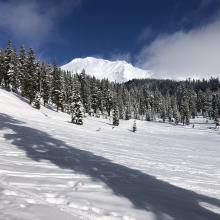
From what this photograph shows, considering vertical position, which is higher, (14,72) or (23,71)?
(23,71)

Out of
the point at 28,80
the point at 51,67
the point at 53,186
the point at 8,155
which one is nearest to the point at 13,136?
the point at 8,155

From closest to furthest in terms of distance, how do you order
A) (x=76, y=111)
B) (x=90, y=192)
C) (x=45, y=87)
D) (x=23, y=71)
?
1. (x=90, y=192)
2. (x=76, y=111)
3. (x=23, y=71)
4. (x=45, y=87)

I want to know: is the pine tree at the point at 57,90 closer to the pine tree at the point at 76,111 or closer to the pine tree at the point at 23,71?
the pine tree at the point at 23,71

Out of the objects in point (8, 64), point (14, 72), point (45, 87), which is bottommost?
point (45, 87)

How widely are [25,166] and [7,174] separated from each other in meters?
1.82

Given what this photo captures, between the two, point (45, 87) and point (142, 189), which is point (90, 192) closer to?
point (142, 189)

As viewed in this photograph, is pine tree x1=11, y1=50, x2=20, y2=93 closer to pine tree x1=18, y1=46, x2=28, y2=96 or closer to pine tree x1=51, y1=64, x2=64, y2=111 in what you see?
pine tree x1=18, y1=46, x2=28, y2=96

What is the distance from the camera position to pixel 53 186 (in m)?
9.13

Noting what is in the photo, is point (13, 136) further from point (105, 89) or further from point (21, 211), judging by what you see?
point (105, 89)

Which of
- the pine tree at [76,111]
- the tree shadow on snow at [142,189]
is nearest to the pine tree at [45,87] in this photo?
the pine tree at [76,111]

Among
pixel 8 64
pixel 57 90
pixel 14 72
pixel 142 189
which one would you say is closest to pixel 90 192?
pixel 142 189

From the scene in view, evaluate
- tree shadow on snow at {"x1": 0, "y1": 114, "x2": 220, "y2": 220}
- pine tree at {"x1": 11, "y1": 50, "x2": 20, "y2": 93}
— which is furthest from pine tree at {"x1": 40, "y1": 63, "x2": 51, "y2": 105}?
tree shadow on snow at {"x1": 0, "y1": 114, "x2": 220, "y2": 220}

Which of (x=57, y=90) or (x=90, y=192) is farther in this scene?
(x=57, y=90)

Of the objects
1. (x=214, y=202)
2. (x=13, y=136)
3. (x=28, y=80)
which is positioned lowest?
(x=214, y=202)
